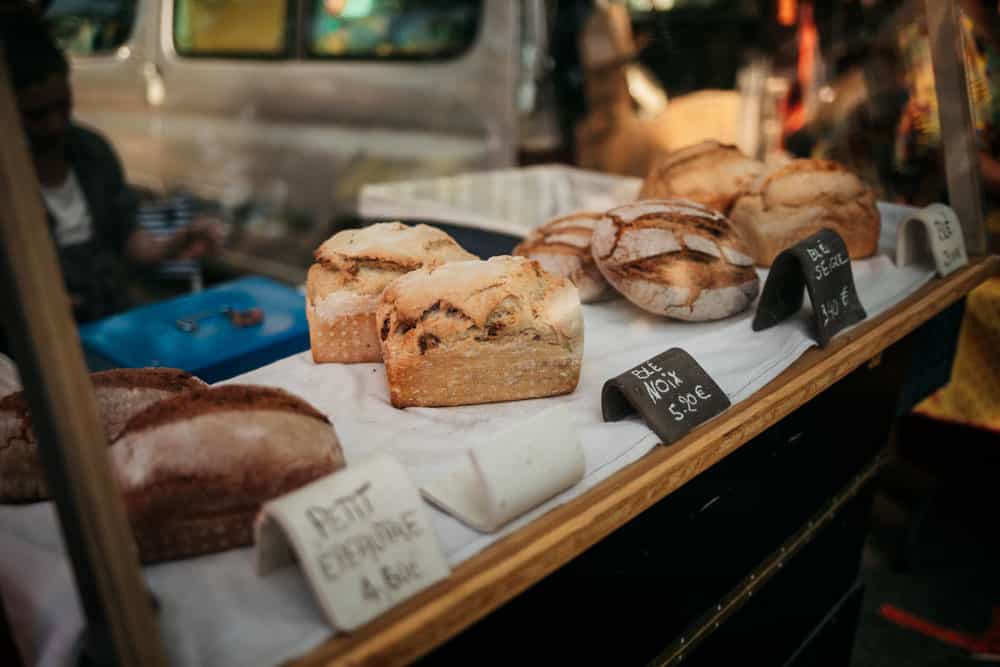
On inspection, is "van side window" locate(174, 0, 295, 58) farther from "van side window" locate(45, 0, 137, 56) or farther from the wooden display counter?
the wooden display counter

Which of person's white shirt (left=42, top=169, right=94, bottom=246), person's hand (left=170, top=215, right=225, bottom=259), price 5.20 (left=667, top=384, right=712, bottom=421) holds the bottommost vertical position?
person's hand (left=170, top=215, right=225, bottom=259)

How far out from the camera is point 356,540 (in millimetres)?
793

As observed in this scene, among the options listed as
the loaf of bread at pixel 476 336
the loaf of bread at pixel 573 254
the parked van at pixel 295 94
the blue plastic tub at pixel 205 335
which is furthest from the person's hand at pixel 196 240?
the loaf of bread at pixel 476 336

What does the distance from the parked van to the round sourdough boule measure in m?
1.71

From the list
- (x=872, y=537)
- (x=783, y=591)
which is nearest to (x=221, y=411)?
(x=783, y=591)

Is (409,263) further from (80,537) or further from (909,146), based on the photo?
(909,146)

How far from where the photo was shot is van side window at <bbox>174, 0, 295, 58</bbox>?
4.09 m

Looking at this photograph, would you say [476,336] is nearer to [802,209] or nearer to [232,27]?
[802,209]

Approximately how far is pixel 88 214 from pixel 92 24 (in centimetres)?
191

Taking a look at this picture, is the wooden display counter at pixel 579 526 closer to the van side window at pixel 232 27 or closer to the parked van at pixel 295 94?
the parked van at pixel 295 94

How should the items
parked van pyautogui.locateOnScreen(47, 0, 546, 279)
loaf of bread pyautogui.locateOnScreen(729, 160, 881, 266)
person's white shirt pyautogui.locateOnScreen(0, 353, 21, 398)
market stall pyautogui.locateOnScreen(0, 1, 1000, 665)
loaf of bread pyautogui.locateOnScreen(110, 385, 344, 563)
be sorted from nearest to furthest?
market stall pyautogui.locateOnScreen(0, 1, 1000, 665) → loaf of bread pyautogui.locateOnScreen(110, 385, 344, 563) → person's white shirt pyautogui.locateOnScreen(0, 353, 21, 398) → loaf of bread pyautogui.locateOnScreen(729, 160, 881, 266) → parked van pyautogui.locateOnScreen(47, 0, 546, 279)

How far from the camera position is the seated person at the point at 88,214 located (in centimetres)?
236

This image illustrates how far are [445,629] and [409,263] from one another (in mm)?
715

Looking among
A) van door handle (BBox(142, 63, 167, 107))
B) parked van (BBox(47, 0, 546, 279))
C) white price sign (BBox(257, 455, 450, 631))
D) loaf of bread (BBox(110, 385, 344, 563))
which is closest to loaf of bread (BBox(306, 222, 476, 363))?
loaf of bread (BBox(110, 385, 344, 563))
